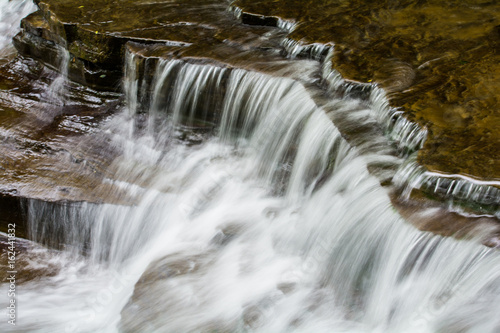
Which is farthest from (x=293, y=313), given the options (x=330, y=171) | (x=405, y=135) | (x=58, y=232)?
(x=58, y=232)

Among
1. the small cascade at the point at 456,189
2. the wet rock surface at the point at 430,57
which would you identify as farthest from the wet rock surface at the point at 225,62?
the small cascade at the point at 456,189

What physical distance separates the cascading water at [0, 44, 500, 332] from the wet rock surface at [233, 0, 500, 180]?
2.18 feet

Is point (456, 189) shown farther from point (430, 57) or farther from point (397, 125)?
point (430, 57)

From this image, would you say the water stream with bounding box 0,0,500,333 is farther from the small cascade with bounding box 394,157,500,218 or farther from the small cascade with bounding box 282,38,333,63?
the small cascade with bounding box 282,38,333,63

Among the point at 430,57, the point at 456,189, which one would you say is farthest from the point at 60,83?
the point at 456,189

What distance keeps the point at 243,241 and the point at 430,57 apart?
2751mm

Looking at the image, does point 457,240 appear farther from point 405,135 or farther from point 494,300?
point 405,135

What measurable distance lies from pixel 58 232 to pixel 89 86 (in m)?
2.16

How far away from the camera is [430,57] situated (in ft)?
18.9

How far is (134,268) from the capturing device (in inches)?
211

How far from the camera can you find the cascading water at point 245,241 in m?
4.26

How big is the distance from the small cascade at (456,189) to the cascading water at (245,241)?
275 millimetres

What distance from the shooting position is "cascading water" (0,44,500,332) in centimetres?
426

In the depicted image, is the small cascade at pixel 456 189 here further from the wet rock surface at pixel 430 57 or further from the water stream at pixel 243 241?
the water stream at pixel 243 241
